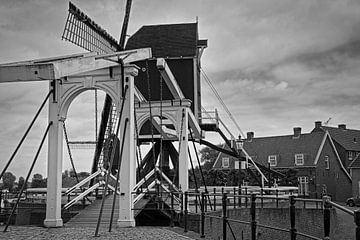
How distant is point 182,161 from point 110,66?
7.09 metres

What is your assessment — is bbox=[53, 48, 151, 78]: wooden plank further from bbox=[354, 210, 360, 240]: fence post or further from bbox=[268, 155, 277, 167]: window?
bbox=[268, 155, 277, 167]: window

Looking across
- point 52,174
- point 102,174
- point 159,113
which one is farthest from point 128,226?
point 159,113

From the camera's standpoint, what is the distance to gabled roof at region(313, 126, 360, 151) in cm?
5350

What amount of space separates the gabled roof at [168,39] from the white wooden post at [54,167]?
64.3 feet

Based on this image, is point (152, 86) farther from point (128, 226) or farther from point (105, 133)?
point (128, 226)

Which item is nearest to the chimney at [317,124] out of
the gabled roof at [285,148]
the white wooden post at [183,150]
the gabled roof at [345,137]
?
the gabled roof at [345,137]

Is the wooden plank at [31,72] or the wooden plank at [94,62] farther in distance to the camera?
the wooden plank at [94,62]

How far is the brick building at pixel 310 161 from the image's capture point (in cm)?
4938

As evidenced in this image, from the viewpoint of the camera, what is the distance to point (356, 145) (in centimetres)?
5466

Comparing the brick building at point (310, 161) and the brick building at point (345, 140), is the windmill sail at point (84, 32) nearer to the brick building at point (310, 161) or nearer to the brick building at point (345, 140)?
the brick building at point (310, 161)

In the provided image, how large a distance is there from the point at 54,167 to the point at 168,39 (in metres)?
21.7

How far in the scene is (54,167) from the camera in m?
13.9

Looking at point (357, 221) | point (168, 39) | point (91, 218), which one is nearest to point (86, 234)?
Answer: point (91, 218)

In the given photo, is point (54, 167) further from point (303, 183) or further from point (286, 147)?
point (286, 147)
